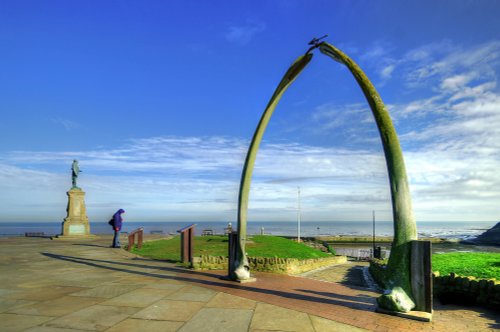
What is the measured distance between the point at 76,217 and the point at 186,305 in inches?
839

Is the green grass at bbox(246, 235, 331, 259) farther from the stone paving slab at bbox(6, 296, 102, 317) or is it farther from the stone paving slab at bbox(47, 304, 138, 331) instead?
the stone paving slab at bbox(47, 304, 138, 331)

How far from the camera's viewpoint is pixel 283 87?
9531mm

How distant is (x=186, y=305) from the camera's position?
700 cm

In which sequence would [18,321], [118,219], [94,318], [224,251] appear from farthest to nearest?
[118,219] → [224,251] → [94,318] → [18,321]

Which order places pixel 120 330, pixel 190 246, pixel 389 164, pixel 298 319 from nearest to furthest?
pixel 120 330
pixel 298 319
pixel 389 164
pixel 190 246

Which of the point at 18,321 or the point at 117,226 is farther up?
the point at 117,226

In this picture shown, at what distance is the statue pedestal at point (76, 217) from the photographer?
977 inches

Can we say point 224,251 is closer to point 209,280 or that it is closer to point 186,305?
point 209,280

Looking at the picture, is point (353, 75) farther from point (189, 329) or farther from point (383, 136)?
point (189, 329)

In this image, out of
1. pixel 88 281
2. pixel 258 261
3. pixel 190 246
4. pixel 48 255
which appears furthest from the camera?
pixel 48 255

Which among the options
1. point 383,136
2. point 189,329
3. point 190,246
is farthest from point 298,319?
point 190,246

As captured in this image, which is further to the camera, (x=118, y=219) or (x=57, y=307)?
(x=118, y=219)

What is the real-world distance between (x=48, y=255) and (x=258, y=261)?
9322 mm

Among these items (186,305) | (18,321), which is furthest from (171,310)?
(18,321)
